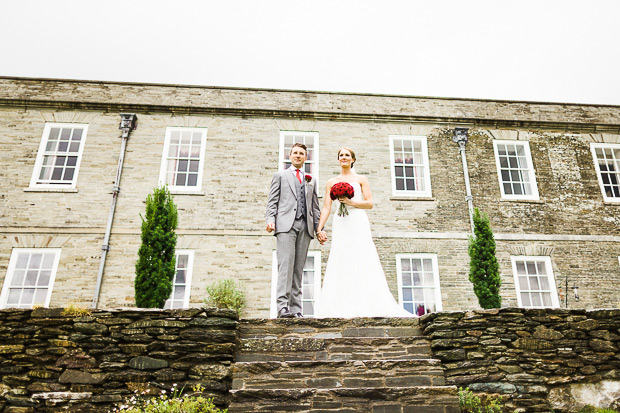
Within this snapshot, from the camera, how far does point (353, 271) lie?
627 centimetres

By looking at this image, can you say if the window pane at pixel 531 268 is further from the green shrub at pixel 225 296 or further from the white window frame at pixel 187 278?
the white window frame at pixel 187 278

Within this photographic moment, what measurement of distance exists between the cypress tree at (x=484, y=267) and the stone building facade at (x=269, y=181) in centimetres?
99

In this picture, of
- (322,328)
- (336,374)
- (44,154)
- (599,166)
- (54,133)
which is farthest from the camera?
(599,166)

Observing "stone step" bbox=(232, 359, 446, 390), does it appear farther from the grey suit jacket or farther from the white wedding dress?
the grey suit jacket

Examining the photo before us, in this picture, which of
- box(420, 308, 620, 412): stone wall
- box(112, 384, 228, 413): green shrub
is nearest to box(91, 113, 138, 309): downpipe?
box(112, 384, 228, 413): green shrub

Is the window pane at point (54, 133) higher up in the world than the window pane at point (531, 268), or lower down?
higher up

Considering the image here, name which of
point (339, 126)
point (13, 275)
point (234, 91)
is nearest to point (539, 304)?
point (339, 126)

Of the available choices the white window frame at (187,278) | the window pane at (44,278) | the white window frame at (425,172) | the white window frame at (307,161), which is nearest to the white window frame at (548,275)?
the white window frame at (425,172)

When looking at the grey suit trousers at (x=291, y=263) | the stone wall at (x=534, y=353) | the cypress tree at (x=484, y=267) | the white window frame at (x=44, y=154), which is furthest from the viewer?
the white window frame at (x=44, y=154)

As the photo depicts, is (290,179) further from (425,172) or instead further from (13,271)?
(13,271)

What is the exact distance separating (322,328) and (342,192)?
2102mm

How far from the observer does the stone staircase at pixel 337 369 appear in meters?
4.24

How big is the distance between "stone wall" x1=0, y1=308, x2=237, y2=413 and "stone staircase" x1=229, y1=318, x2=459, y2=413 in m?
0.42

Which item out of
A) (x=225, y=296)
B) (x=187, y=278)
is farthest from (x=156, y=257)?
(x=225, y=296)
